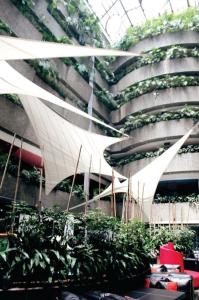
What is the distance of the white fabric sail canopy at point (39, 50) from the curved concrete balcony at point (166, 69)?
1332 centimetres

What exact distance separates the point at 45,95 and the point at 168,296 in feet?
10.2

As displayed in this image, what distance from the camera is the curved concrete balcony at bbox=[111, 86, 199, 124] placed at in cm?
1476

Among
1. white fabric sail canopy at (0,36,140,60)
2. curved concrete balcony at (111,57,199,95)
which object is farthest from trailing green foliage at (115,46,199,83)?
white fabric sail canopy at (0,36,140,60)

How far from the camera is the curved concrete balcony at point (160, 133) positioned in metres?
14.1

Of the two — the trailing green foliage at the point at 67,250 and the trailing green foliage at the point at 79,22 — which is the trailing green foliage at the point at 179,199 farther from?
the trailing green foliage at the point at 67,250

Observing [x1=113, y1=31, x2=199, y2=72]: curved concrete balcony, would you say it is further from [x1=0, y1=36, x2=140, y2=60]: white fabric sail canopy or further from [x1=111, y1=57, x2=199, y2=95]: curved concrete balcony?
[x1=0, y1=36, x2=140, y2=60]: white fabric sail canopy

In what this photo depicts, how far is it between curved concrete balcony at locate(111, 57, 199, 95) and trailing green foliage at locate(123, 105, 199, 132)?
2.14 meters

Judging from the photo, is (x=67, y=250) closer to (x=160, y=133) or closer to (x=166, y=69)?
(x=160, y=133)

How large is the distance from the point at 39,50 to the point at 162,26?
48.5 feet

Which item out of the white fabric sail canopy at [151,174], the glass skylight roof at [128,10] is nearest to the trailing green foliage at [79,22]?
the glass skylight roof at [128,10]

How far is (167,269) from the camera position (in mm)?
5367

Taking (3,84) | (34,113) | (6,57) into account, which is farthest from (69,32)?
(6,57)

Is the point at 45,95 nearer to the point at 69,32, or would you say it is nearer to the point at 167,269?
the point at 167,269

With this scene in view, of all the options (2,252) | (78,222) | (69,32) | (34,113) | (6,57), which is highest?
(69,32)
